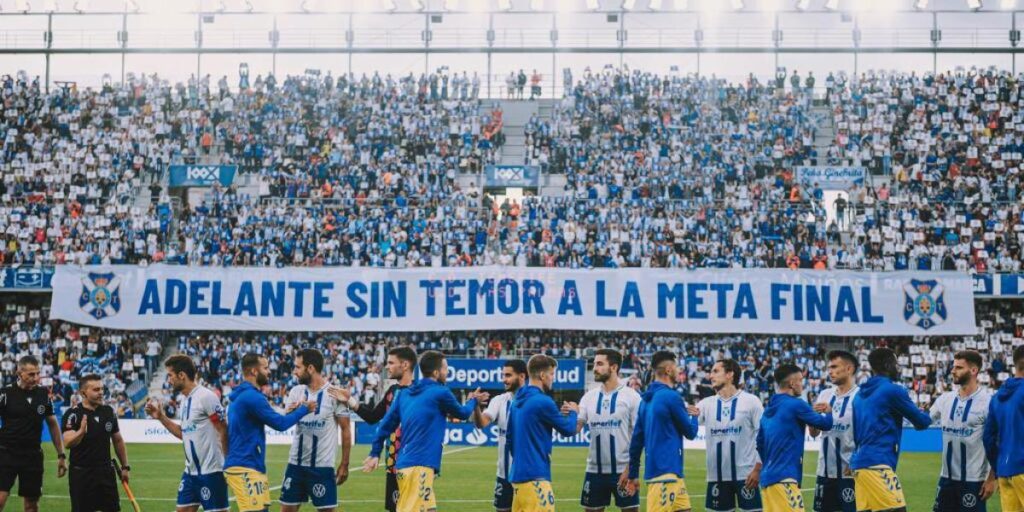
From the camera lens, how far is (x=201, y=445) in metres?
11.8

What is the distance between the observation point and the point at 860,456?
11453 millimetres

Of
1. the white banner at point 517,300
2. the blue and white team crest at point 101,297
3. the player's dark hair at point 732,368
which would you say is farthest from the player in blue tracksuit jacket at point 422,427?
the blue and white team crest at point 101,297

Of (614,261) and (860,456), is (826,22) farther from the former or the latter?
(860,456)

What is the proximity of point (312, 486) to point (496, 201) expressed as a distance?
33.4 meters

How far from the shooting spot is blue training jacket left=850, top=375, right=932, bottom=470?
11.4 m

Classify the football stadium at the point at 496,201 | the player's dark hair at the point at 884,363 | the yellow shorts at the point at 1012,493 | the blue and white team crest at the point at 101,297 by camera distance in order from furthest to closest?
the blue and white team crest at the point at 101,297 < the football stadium at the point at 496,201 < the player's dark hair at the point at 884,363 < the yellow shorts at the point at 1012,493

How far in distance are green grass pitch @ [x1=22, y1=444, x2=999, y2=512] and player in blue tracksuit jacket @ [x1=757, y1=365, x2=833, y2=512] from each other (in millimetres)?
6774

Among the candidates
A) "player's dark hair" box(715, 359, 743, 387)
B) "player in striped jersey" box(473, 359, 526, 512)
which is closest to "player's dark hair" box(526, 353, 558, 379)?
"player in striped jersey" box(473, 359, 526, 512)

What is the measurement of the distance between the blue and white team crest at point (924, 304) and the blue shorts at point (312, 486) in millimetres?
29424

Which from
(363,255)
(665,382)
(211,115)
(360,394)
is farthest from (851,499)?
(211,115)

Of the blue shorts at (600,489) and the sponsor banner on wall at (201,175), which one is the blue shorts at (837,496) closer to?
the blue shorts at (600,489)

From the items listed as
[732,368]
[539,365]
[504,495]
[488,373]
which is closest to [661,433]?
[732,368]

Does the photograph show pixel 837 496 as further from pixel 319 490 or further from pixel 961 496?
pixel 319 490

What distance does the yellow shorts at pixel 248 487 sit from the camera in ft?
37.0
